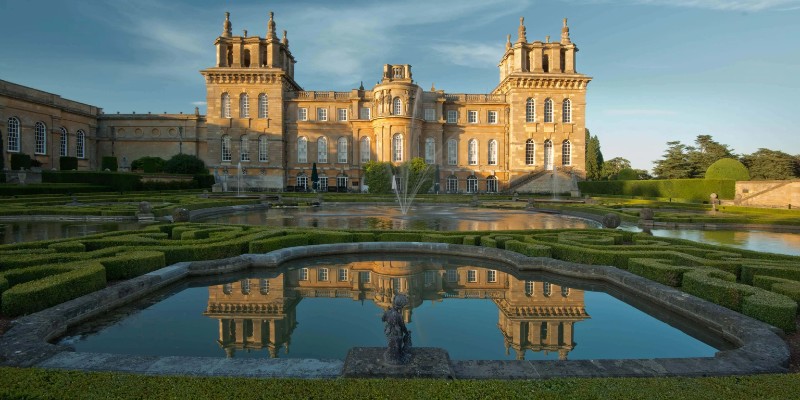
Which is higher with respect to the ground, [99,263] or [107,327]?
[99,263]

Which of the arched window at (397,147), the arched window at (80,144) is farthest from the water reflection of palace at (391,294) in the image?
the arched window at (80,144)

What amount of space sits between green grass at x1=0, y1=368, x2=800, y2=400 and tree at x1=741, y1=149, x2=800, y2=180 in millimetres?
53116

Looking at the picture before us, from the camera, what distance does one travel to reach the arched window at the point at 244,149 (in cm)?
4584

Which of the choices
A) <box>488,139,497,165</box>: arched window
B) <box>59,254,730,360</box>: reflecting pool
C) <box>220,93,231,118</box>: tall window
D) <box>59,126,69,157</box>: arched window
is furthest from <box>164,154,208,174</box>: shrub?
<box>59,254,730,360</box>: reflecting pool

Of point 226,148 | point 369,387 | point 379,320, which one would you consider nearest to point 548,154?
point 226,148

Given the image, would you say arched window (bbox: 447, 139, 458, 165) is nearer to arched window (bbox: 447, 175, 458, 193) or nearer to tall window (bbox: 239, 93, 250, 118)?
arched window (bbox: 447, 175, 458, 193)

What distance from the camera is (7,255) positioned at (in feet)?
26.6

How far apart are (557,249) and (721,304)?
12.9 ft

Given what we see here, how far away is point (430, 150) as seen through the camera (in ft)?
155

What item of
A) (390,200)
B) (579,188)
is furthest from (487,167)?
(390,200)

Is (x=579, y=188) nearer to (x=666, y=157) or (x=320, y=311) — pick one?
(x=666, y=157)

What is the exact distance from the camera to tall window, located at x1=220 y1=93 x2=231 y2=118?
45.1 m

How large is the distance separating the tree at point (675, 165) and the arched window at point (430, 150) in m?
29.1

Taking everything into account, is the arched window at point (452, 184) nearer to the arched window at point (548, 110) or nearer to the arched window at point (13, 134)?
the arched window at point (548, 110)
